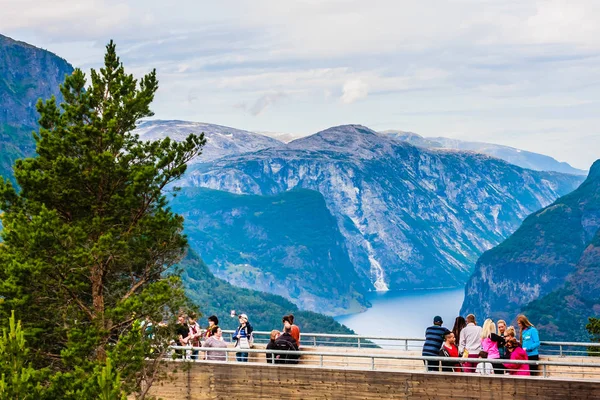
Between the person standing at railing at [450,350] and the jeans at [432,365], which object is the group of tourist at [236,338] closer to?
the jeans at [432,365]

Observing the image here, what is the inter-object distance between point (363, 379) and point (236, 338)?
523cm

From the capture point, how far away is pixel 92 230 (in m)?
29.5

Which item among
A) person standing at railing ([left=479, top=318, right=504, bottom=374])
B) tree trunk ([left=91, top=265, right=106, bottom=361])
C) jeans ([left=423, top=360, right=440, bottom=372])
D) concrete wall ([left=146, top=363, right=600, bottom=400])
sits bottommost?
concrete wall ([left=146, top=363, right=600, bottom=400])

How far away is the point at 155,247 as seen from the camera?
30422mm

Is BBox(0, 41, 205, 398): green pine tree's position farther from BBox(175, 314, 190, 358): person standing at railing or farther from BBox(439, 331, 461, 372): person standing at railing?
BBox(439, 331, 461, 372): person standing at railing

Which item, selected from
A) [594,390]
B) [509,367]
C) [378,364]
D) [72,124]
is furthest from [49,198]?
[594,390]

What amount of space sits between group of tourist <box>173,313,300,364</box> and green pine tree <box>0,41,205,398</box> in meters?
2.21

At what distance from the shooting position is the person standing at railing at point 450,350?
27.8 m

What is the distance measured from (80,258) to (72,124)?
16.1ft

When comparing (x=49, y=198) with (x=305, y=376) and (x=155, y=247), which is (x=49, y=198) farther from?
(x=305, y=376)

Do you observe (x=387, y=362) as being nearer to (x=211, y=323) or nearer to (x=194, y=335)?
(x=211, y=323)

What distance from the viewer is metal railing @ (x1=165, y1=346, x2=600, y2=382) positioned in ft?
88.3

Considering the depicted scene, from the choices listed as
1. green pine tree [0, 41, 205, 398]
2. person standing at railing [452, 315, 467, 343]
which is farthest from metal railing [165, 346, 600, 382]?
green pine tree [0, 41, 205, 398]

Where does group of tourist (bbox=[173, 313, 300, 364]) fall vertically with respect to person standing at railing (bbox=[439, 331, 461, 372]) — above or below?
above
